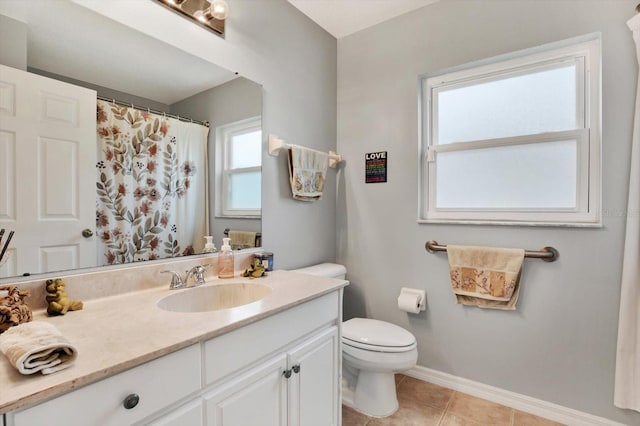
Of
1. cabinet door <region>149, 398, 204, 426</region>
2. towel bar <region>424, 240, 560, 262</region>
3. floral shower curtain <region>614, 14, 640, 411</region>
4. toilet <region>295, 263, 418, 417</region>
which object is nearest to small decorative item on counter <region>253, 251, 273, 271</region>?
toilet <region>295, 263, 418, 417</region>

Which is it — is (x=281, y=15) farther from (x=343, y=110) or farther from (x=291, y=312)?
(x=291, y=312)

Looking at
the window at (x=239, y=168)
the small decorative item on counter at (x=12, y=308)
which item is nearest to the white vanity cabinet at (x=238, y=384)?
the small decorative item on counter at (x=12, y=308)

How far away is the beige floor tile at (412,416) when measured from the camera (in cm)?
166

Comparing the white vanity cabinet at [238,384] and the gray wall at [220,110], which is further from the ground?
the gray wall at [220,110]

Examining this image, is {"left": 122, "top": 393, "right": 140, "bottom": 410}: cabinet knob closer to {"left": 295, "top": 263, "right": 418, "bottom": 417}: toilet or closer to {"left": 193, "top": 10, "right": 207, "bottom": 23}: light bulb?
{"left": 295, "top": 263, "right": 418, "bottom": 417}: toilet

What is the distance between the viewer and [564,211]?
168 centimetres

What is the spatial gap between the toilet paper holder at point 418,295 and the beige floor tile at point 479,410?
1.83 ft

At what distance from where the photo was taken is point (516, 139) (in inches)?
70.9

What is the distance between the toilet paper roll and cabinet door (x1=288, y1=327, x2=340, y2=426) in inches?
29.0

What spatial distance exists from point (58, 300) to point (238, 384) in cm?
64

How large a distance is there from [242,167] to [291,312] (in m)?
0.90

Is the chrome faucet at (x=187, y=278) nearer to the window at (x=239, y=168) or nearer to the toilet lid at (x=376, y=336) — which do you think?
the window at (x=239, y=168)

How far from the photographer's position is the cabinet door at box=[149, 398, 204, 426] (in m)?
0.78

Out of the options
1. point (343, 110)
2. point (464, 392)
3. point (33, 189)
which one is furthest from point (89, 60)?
point (464, 392)
